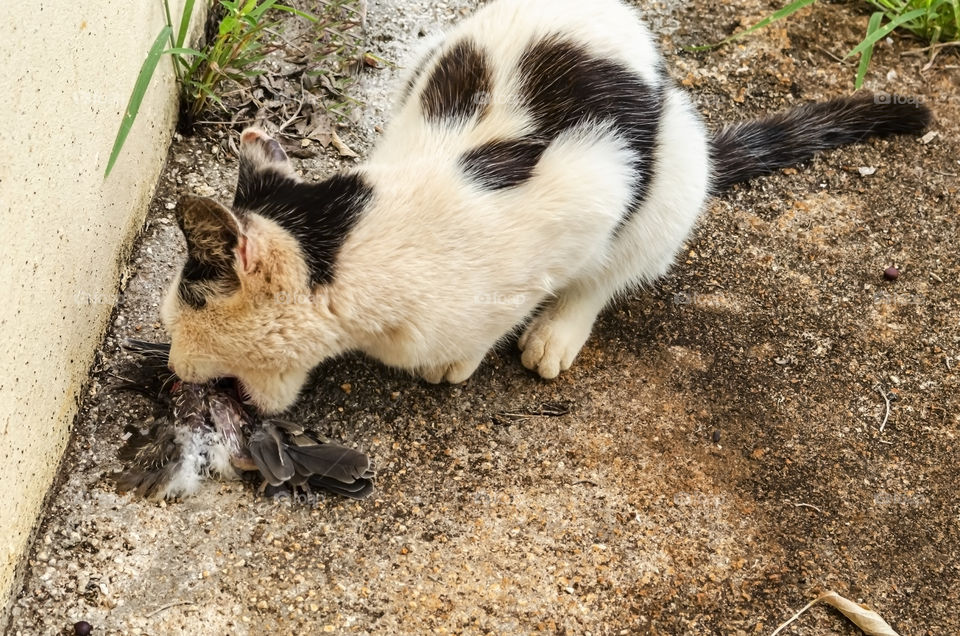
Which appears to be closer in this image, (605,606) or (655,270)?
(605,606)

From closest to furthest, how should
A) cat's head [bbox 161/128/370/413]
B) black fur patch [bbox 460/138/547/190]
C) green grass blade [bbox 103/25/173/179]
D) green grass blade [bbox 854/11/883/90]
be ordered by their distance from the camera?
cat's head [bbox 161/128/370/413]
black fur patch [bbox 460/138/547/190]
green grass blade [bbox 103/25/173/179]
green grass blade [bbox 854/11/883/90]

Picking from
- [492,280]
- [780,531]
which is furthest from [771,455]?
[492,280]

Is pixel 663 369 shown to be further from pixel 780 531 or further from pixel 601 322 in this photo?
pixel 780 531

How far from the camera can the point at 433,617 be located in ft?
8.21

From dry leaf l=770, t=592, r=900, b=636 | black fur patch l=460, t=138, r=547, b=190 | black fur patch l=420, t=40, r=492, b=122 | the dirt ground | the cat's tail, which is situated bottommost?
dry leaf l=770, t=592, r=900, b=636

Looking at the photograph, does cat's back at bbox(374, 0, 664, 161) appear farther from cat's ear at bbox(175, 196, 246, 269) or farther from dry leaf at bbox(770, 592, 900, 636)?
dry leaf at bbox(770, 592, 900, 636)

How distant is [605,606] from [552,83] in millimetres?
1492

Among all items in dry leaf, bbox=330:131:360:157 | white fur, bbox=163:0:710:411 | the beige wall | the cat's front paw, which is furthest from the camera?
dry leaf, bbox=330:131:360:157

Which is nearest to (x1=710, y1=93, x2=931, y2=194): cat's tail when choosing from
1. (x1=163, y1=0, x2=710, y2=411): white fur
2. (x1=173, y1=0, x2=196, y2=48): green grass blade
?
(x1=163, y1=0, x2=710, y2=411): white fur

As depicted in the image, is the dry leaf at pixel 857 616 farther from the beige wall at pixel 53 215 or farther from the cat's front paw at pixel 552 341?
the beige wall at pixel 53 215

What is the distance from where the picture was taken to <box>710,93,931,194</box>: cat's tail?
12.1 feet

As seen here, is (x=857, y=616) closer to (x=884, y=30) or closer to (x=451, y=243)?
(x=451, y=243)

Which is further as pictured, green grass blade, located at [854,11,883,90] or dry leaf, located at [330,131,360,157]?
green grass blade, located at [854,11,883,90]

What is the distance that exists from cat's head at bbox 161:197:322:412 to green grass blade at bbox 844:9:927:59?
2.56 m
